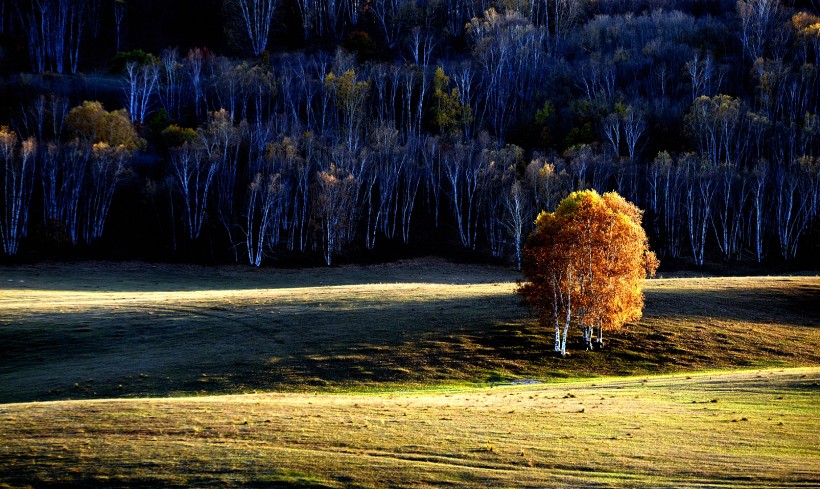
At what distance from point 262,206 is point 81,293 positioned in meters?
34.9

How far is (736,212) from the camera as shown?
10506 centimetres

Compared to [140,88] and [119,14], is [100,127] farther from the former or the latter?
[119,14]

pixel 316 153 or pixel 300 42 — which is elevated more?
pixel 300 42

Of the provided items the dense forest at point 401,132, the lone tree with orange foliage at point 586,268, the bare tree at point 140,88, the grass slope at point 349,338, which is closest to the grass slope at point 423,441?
the grass slope at point 349,338

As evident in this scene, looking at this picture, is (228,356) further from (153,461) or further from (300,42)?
(300,42)

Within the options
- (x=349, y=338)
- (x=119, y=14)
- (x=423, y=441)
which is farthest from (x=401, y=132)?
(x=423, y=441)

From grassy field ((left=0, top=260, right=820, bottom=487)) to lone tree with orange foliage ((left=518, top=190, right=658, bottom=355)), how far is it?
2.34 m

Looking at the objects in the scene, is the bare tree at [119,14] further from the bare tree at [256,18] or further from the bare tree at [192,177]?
the bare tree at [192,177]

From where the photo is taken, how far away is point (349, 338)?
159ft

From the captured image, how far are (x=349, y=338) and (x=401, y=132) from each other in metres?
83.9

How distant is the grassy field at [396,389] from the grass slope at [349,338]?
195 millimetres

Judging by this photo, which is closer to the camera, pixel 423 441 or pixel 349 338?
pixel 423 441

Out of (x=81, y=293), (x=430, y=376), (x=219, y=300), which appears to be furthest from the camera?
(x=81, y=293)

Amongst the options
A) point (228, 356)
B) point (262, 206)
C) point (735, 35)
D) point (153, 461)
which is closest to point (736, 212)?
point (735, 35)
